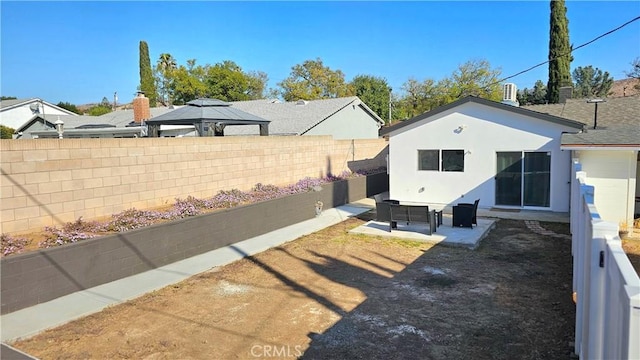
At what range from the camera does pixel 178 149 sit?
1033 cm

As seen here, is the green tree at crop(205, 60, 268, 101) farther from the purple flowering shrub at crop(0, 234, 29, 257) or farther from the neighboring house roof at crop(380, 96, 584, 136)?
the purple flowering shrub at crop(0, 234, 29, 257)

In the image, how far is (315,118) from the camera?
2431cm

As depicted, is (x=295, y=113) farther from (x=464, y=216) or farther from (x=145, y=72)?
(x=145, y=72)

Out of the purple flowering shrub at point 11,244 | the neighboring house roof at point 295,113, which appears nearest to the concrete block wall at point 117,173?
the purple flowering shrub at point 11,244

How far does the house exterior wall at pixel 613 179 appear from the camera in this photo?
10.4 metres

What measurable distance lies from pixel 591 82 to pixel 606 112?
4877 centimetres

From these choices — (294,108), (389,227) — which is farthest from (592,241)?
(294,108)

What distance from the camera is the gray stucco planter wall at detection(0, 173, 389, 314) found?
20.2 feet

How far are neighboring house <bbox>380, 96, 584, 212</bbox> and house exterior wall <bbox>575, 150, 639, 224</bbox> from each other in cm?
164

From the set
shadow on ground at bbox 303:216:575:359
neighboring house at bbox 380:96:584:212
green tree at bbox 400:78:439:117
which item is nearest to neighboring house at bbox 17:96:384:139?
neighboring house at bbox 380:96:584:212

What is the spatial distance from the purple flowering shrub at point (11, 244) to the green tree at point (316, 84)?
4539 cm

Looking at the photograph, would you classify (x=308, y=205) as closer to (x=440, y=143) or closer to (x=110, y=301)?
(x=440, y=143)

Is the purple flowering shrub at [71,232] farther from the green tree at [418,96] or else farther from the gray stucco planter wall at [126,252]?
the green tree at [418,96]

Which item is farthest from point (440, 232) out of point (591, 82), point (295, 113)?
point (591, 82)
